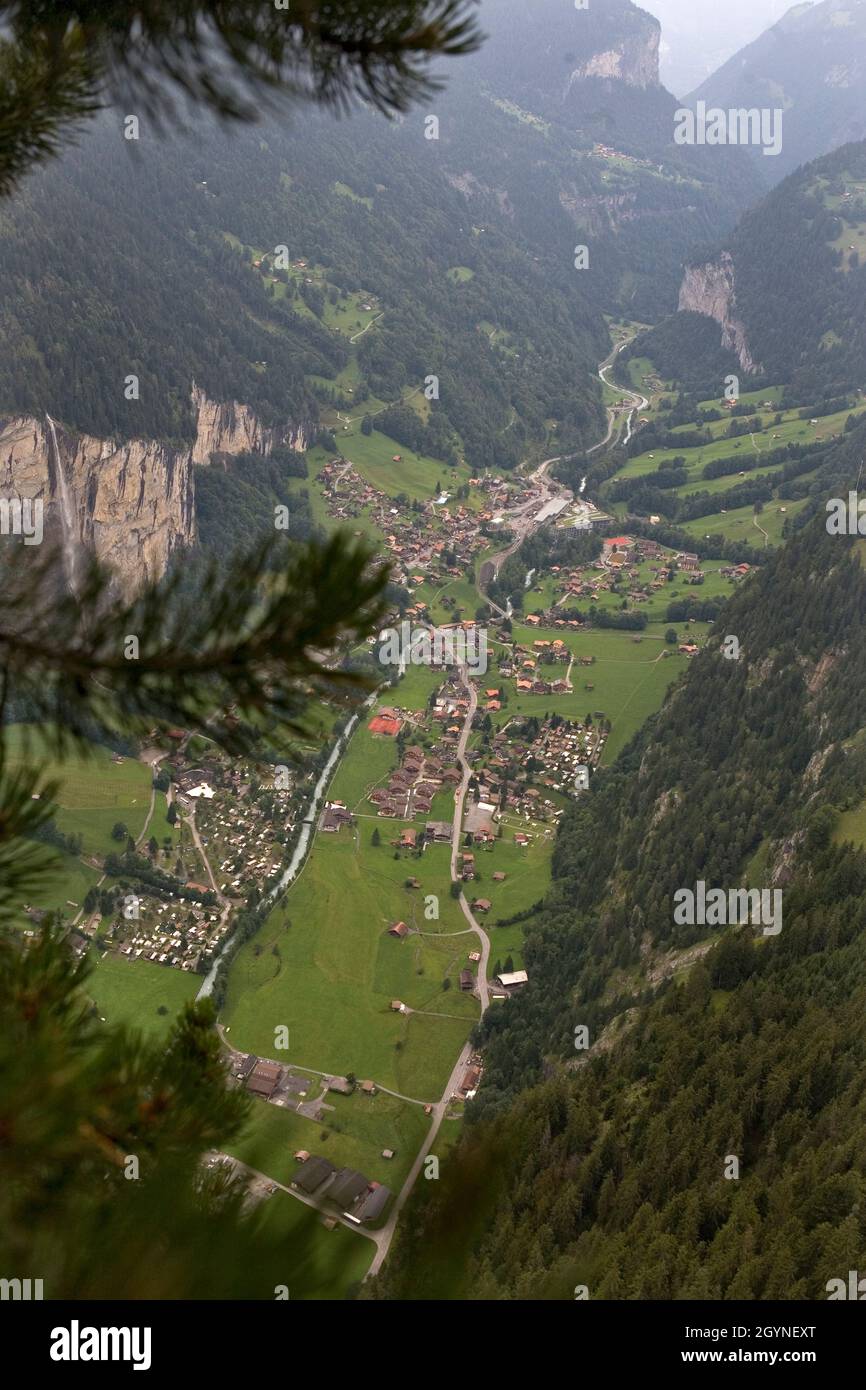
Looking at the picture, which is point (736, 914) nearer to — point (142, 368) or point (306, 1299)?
point (306, 1299)

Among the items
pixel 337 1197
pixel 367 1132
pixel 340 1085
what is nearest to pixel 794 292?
pixel 340 1085

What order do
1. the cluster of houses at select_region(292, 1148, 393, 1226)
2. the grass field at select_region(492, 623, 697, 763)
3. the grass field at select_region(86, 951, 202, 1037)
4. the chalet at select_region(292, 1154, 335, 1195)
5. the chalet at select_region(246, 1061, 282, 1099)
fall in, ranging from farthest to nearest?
the grass field at select_region(492, 623, 697, 763) < the grass field at select_region(86, 951, 202, 1037) < the chalet at select_region(246, 1061, 282, 1099) < the chalet at select_region(292, 1154, 335, 1195) < the cluster of houses at select_region(292, 1148, 393, 1226)

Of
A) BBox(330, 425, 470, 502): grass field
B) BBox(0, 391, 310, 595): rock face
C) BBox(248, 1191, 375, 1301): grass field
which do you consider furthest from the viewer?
BBox(330, 425, 470, 502): grass field

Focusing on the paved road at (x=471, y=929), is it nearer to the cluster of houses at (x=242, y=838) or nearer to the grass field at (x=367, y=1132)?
the grass field at (x=367, y=1132)

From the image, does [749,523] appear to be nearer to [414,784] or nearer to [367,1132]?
[414,784]

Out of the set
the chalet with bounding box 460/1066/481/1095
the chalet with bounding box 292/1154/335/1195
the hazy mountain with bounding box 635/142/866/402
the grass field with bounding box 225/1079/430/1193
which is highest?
the hazy mountain with bounding box 635/142/866/402

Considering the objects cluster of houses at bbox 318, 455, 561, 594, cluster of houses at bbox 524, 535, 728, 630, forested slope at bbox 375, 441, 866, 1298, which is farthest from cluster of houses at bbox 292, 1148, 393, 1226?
cluster of houses at bbox 524, 535, 728, 630

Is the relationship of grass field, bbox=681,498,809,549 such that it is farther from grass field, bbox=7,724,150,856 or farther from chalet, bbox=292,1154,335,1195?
chalet, bbox=292,1154,335,1195

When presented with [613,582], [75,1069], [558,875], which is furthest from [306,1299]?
[613,582]
